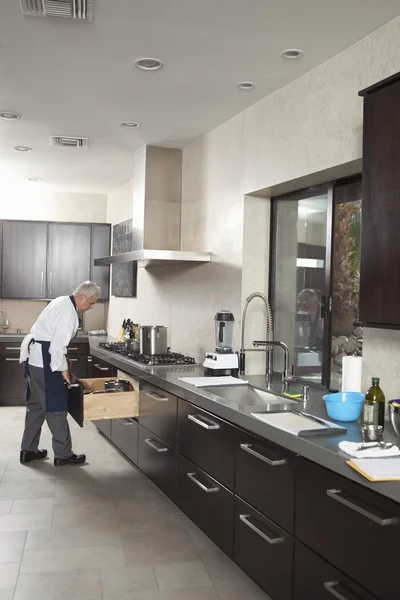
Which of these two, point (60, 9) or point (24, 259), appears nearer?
point (60, 9)

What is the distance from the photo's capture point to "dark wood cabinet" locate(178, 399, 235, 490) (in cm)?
306

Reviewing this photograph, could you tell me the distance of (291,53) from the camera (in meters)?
3.29

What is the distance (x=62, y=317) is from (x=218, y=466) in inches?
81.0

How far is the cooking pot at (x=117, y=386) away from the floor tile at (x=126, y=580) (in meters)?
1.72

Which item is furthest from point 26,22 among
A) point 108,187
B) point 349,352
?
point 108,187

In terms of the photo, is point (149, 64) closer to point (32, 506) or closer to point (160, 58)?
point (160, 58)

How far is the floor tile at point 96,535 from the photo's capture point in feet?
11.2

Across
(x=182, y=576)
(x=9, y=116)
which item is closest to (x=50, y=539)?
(x=182, y=576)

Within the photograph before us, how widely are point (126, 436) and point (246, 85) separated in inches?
111

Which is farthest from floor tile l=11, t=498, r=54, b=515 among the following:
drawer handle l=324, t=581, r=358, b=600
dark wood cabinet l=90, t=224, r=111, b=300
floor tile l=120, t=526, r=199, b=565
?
dark wood cabinet l=90, t=224, r=111, b=300

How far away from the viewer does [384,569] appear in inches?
75.9

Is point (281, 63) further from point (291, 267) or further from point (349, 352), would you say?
point (349, 352)

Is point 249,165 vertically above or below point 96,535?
above

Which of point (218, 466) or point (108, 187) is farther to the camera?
point (108, 187)
